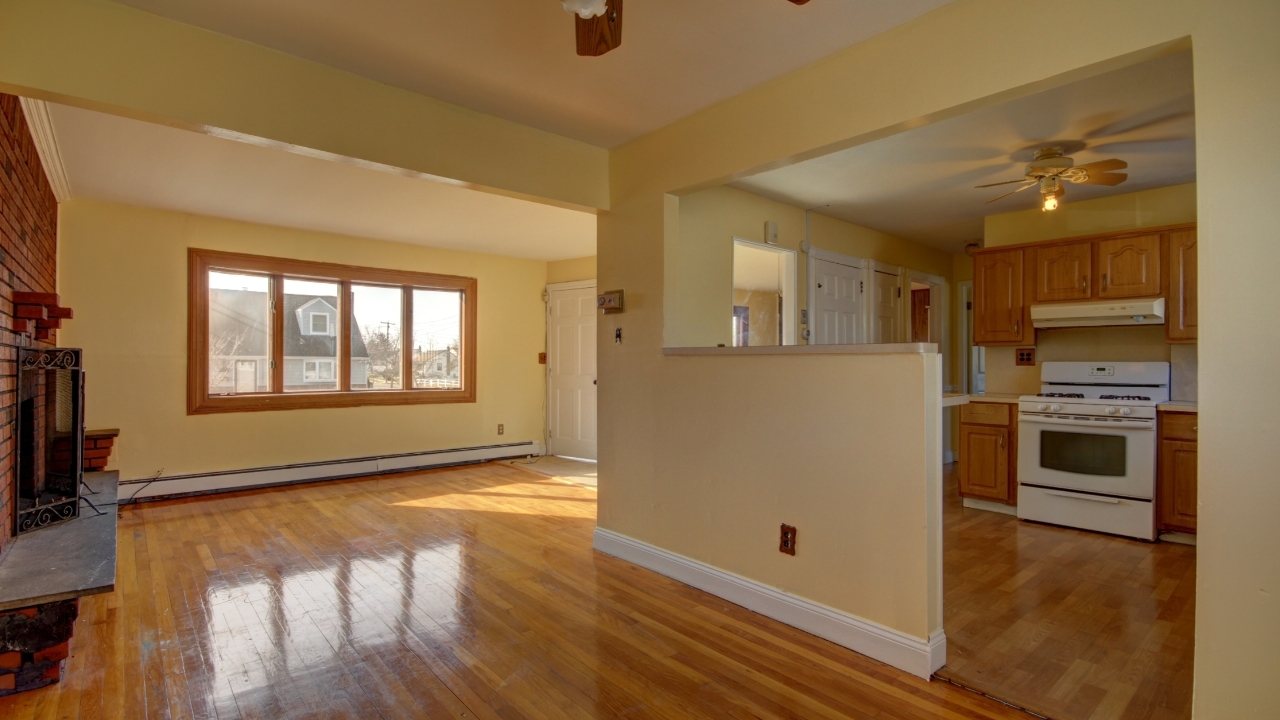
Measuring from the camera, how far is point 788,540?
2678 mm

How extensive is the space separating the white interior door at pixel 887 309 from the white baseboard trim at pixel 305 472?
4086 mm

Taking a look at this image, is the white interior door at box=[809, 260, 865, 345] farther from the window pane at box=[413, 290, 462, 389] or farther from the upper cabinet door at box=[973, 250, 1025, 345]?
the window pane at box=[413, 290, 462, 389]

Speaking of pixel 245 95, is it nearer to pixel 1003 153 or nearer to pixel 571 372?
pixel 1003 153

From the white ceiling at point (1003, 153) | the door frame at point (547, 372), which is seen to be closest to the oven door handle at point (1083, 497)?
the white ceiling at point (1003, 153)

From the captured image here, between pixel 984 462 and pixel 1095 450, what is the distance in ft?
2.42

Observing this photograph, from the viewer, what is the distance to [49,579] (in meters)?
2.10

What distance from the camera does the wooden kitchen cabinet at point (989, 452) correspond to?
4.45 m

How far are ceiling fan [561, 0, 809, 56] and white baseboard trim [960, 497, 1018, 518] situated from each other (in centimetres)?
431

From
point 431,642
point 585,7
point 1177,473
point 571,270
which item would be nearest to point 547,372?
point 571,270

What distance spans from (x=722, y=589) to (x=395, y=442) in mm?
4381

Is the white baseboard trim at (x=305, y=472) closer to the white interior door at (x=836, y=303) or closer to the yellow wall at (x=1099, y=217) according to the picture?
the white interior door at (x=836, y=303)

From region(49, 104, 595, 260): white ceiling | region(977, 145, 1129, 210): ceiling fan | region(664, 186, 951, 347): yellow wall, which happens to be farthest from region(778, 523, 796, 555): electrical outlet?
region(49, 104, 595, 260): white ceiling

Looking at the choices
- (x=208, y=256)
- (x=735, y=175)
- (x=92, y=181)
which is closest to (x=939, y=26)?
(x=735, y=175)

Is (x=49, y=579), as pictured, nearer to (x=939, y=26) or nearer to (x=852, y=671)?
(x=852, y=671)
